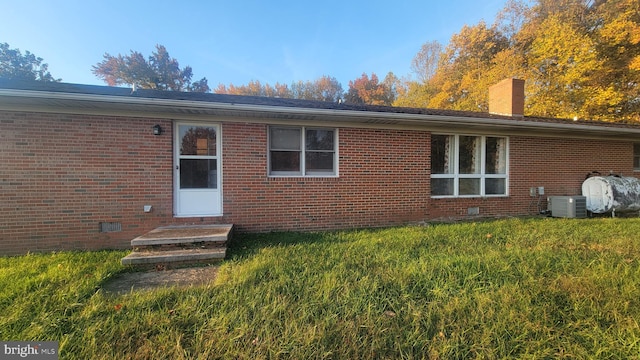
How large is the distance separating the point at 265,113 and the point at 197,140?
154 centimetres

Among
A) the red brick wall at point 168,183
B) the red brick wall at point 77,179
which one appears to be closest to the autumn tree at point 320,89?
the red brick wall at point 168,183

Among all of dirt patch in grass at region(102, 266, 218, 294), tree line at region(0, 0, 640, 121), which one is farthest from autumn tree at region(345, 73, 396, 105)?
dirt patch in grass at region(102, 266, 218, 294)

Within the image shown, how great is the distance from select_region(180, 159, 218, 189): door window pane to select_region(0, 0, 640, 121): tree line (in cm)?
436

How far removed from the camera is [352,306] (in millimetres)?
2535

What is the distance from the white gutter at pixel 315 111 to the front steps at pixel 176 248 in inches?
91.1

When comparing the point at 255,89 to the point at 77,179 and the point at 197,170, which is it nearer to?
the point at 197,170

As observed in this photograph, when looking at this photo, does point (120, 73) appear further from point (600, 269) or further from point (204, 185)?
point (600, 269)

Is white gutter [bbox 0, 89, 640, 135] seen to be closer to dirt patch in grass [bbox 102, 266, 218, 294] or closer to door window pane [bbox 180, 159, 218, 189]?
door window pane [bbox 180, 159, 218, 189]

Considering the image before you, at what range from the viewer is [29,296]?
273 centimetres

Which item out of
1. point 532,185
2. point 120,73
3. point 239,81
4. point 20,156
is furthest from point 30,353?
point 120,73

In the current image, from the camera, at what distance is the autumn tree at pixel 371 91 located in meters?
28.8

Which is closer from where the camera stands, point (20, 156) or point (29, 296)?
point (29, 296)

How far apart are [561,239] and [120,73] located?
37312mm

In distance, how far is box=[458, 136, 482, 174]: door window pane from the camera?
6.95 m
